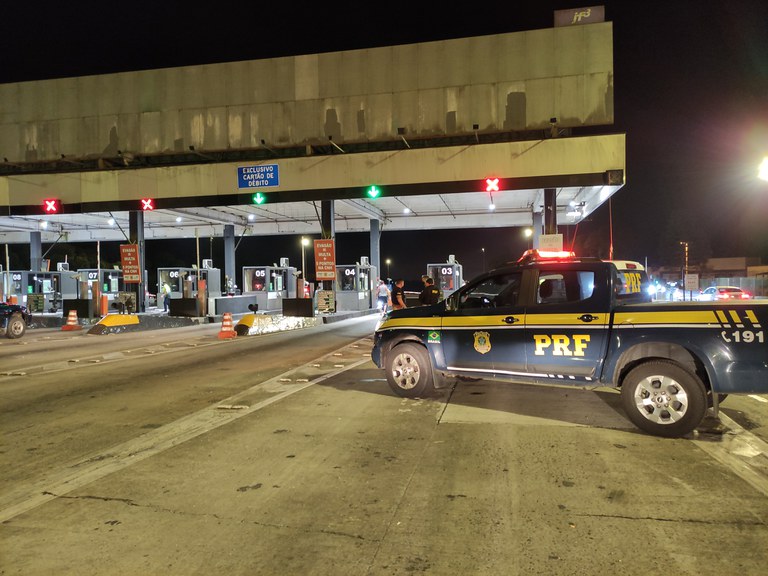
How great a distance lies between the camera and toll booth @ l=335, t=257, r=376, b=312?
99.8 feet

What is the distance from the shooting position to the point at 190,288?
2722cm

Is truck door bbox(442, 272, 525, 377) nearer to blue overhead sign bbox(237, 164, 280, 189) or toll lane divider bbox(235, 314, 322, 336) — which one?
toll lane divider bbox(235, 314, 322, 336)

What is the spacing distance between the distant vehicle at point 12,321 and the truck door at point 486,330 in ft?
55.6

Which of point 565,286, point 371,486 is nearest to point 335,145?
point 565,286

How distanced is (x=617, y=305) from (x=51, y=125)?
2478 cm

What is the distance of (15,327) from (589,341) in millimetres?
18953

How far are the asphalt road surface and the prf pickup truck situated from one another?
46 centimetres

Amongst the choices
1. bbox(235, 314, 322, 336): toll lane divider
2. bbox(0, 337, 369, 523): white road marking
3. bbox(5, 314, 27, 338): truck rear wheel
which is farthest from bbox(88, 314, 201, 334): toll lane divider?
bbox(0, 337, 369, 523): white road marking

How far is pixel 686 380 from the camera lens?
5.50 m

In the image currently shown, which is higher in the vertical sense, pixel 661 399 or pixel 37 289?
pixel 37 289

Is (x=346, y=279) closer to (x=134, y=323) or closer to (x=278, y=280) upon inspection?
(x=278, y=280)

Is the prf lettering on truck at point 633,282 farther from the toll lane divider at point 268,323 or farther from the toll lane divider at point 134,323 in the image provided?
the toll lane divider at point 134,323

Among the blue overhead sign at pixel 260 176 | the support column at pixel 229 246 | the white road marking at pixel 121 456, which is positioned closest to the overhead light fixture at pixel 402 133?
the blue overhead sign at pixel 260 176

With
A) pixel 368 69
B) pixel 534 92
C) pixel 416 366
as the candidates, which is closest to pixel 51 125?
pixel 368 69
